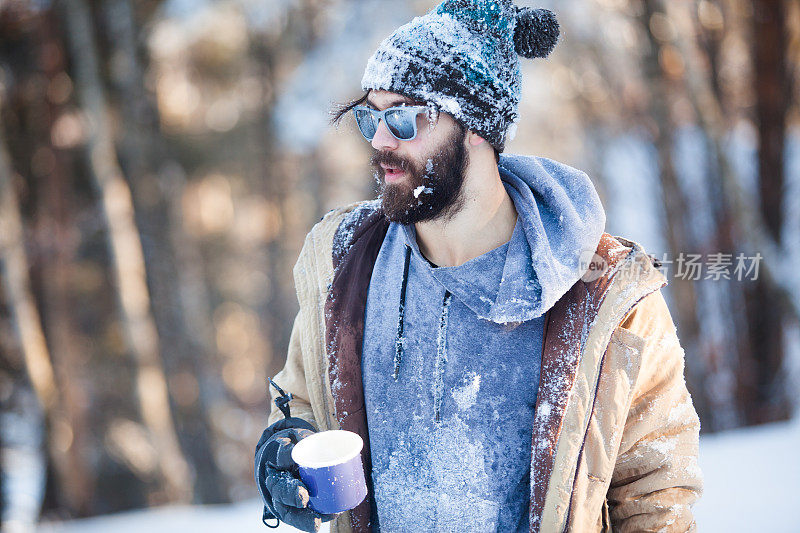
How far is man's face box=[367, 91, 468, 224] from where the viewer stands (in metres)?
1.76

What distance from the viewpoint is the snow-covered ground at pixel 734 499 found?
326 cm

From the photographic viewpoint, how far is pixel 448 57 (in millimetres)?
1763

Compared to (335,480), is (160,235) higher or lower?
lower

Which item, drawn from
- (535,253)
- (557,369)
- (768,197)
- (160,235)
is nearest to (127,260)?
(160,235)

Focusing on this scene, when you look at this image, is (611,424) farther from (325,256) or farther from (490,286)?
(325,256)

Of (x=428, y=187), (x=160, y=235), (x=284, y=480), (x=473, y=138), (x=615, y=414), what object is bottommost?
(x=160, y=235)

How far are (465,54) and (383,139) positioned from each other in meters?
0.39

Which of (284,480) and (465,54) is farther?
(465,54)

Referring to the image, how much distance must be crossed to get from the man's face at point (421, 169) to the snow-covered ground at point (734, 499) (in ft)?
8.41

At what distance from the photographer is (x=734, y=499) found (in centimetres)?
346

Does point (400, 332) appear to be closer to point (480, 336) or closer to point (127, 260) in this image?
point (480, 336)

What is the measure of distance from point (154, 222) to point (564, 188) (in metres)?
8.25

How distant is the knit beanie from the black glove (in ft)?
3.90

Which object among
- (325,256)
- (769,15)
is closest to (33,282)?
(325,256)
